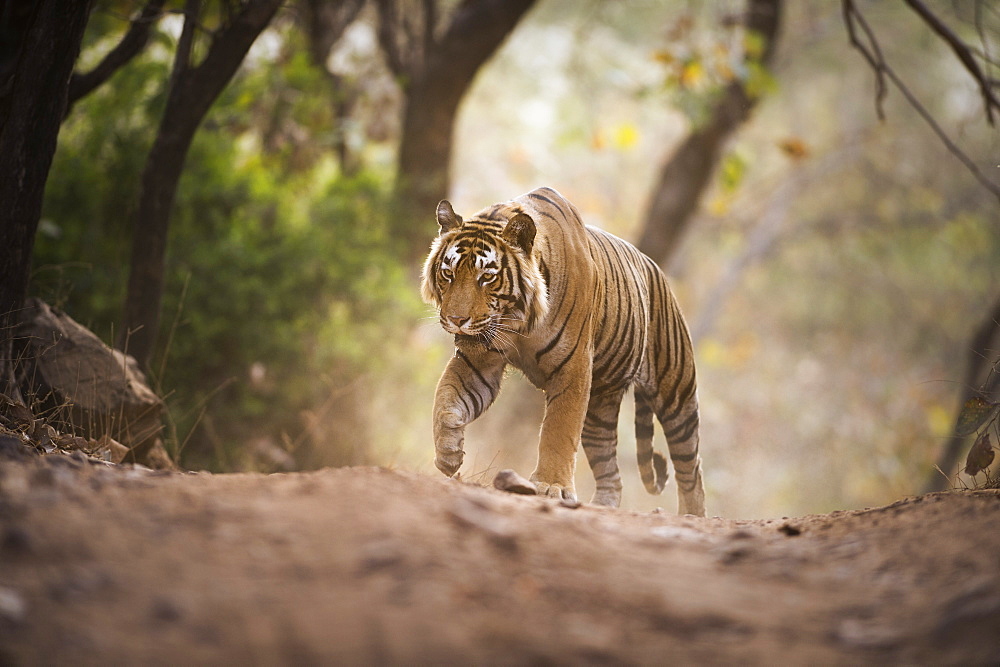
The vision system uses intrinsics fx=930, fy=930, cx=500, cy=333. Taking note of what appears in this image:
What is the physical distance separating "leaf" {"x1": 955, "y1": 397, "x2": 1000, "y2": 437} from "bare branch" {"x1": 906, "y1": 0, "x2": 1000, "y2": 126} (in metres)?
2.40

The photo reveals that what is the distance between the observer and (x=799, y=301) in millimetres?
23547

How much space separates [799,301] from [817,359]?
2240 mm

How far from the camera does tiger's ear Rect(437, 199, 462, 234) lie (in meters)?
4.73

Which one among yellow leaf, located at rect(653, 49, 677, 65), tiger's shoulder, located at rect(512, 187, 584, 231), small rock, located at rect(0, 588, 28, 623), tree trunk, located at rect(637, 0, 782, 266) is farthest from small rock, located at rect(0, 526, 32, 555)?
tree trunk, located at rect(637, 0, 782, 266)

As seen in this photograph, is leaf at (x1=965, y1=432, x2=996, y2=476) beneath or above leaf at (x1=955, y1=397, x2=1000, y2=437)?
beneath

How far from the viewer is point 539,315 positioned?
4.44 m

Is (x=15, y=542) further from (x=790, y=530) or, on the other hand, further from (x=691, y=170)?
(x=691, y=170)

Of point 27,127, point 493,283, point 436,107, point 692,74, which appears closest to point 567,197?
point 436,107

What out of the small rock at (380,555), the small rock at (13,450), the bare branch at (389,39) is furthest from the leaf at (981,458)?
the bare branch at (389,39)

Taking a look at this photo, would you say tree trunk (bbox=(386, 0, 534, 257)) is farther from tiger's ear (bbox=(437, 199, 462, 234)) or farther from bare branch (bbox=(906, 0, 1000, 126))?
tiger's ear (bbox=(437, 199, 462, 234))

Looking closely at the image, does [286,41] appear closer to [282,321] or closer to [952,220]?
[282,321]

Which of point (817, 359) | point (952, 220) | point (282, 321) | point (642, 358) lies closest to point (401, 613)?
point (642, 358)

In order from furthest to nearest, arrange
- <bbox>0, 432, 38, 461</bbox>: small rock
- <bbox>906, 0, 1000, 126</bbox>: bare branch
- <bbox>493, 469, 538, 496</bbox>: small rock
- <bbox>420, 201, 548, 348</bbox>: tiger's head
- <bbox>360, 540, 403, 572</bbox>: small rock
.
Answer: <bbox>906, 0, 1000, 126</bbox>: bare branch → <bbox>420, 201, 548, 348</bbox>: tiger's head → <bbox>493, 469, 538, 496</bbox>: small rock → <bbox>0, 432, 38, 461</bbox>: small rock → <bbox>360, 540, 403, 572</bbox>: small rock

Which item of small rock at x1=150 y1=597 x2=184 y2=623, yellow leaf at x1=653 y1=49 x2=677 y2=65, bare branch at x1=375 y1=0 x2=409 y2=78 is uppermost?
yellow leaf at x1=653 y1=49 x2=677 y2=65
